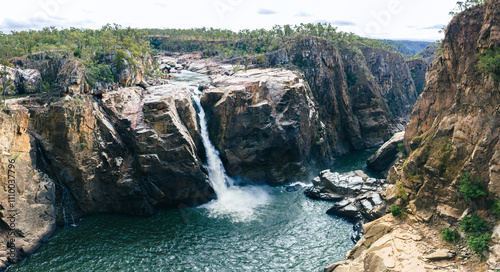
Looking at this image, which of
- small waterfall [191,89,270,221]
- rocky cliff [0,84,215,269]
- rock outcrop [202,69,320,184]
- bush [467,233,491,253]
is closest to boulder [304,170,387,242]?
rock outcrop [202,69,320,184]

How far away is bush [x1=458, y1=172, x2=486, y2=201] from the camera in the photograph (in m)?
22.2

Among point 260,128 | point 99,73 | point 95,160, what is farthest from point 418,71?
point 95,160

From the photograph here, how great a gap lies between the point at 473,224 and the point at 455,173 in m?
4.54

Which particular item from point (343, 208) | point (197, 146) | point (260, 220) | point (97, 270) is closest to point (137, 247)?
point (97, 270)

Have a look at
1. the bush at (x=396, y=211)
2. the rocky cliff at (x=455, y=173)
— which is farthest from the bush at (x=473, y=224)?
the bush at (x=396, y=211)

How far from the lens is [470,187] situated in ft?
74.8

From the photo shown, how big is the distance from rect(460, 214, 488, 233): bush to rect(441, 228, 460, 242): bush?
2.22 feet

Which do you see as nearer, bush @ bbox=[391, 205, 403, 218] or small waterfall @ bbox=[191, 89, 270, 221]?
bush @ bbox=[391, 205, 403, 218]

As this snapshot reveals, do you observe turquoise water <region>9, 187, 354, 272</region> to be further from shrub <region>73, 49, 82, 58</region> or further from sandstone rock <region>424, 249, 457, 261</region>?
shrub <region>73, 49, 82, 58</region>

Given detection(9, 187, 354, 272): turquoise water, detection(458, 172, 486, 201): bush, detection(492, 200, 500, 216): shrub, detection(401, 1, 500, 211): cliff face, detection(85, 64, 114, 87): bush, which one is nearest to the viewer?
detection(492, 200, 500, 216): shrub

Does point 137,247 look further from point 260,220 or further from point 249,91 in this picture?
point 249,91

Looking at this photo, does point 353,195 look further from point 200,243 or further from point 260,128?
point 200,243

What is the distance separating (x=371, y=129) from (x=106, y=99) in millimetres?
Answer: 57914

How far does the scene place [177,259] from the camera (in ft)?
97.3
